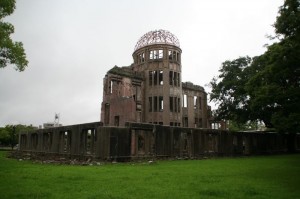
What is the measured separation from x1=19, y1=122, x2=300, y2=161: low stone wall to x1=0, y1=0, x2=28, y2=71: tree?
21.4ft

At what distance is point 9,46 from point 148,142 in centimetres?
1139

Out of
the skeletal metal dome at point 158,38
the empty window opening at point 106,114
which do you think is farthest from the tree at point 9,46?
the skeletal metal dome at point 158,38

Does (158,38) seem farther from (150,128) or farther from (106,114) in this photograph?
(150,128)

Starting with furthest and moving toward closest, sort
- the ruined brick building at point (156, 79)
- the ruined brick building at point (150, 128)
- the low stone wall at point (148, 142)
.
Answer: the ruined brick building at point (156, 79)
the ruined brick building at point (150, 128)
the low stone wall at point (148, 142)

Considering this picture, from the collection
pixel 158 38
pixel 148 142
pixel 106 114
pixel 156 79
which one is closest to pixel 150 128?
pixel 148 142

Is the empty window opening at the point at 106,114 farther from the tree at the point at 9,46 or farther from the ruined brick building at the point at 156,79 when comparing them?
the tree at the point at 9,46

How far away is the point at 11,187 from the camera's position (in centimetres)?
818

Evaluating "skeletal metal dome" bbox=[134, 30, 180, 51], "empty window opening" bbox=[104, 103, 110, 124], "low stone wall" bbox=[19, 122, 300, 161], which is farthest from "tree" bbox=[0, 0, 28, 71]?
"skeletal metal dome" bbox=[134, 30, 180, 51]

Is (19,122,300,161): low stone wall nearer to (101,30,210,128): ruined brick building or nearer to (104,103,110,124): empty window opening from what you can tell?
(104,103,110,124): empty window opening

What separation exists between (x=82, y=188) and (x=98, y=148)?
1172 centimetres

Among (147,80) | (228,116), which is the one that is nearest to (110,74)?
(147,80)

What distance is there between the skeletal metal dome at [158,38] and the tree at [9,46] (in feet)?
68.9

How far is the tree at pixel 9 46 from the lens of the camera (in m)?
16.0

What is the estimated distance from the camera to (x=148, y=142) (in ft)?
71.7
